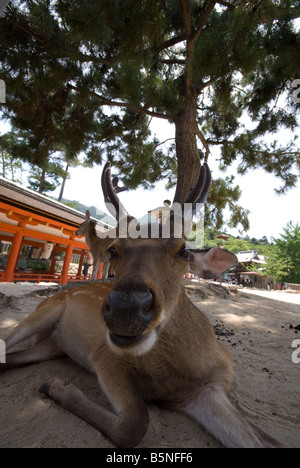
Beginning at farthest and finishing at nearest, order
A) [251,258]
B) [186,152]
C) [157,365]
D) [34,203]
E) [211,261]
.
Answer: [251,258] → [34,203] → [186,152] → [211,261] → [157,365]

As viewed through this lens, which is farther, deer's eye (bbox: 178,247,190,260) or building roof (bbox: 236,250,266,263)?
building roof (bbox: 236,250,266,263)

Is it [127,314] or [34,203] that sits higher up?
[34,203]

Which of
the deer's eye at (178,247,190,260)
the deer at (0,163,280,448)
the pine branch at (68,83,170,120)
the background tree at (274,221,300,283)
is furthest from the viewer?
the background tree at (274,221,300,283)

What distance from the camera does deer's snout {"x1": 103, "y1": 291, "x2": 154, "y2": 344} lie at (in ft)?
4.09

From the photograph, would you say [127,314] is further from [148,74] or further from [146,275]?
[148,74]

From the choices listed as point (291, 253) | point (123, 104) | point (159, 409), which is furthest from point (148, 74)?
point (291, 253)

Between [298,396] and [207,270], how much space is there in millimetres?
1318

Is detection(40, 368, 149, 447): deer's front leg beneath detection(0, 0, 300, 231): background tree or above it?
beneath

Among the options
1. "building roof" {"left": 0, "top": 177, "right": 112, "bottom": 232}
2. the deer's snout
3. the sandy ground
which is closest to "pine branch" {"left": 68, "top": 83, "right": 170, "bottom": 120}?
"building roof" {"left": 0, "top": 177, "right": 112, "bottom": 232}

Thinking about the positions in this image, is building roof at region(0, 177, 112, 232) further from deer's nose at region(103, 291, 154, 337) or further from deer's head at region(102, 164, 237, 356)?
deer's nose at region(103, 291, 154, 337)

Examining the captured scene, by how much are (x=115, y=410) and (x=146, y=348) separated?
538 mm

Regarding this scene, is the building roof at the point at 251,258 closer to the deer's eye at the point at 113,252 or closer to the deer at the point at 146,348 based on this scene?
the deer at the point at 146,348

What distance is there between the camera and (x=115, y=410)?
1.58 m

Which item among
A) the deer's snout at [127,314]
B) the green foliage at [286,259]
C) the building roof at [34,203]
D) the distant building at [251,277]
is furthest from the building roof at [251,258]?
the deer's snout at [127,314]
